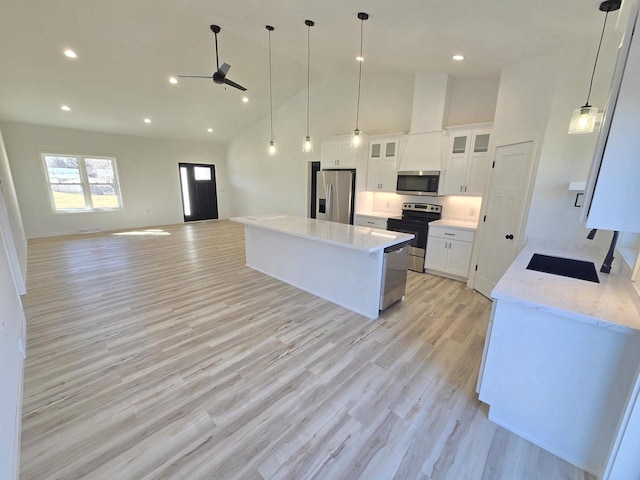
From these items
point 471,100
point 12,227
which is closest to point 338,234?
point 471,100

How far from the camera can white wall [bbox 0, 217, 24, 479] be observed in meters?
1.32

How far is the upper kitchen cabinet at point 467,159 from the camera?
3.92 meters

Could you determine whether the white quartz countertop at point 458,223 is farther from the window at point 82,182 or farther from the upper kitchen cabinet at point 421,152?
the window at point 82,182

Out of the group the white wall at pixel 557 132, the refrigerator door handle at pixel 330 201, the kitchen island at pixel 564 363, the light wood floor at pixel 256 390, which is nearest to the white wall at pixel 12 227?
the light wood floor at pixel 256 390

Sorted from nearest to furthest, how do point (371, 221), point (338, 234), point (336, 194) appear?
point (338, 234) < point (371, 221) < point (336, 194)

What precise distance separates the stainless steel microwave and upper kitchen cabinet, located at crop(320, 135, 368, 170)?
1.02m

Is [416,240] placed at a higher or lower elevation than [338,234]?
lower

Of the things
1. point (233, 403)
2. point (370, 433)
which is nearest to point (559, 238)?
point (370, 433)

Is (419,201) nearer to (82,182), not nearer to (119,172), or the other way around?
(119,172)

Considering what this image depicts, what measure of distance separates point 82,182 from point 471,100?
947cm

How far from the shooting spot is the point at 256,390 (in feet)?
6.49

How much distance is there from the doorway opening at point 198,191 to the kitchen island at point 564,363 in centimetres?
961

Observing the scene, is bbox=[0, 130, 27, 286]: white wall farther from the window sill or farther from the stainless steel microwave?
the stainless steel microwave

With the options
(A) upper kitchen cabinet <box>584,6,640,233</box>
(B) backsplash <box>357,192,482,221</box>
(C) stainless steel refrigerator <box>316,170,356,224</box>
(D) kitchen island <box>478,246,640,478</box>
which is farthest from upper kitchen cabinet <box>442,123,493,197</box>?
(A) upper kitchen cabinet <box>584,6,640,233</box>
